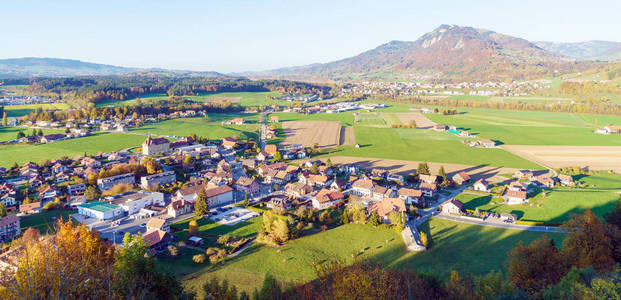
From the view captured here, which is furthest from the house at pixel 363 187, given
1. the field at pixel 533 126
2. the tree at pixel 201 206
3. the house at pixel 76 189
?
the field at pixel 533 126

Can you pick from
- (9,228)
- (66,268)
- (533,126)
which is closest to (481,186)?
(66,268)

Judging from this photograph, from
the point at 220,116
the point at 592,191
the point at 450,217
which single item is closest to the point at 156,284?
the point at 450,217

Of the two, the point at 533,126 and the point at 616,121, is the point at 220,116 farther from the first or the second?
the point at 616,121

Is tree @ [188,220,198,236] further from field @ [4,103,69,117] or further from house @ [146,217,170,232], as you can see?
field @ [4,103,69,117]

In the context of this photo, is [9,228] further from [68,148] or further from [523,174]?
[523,174]

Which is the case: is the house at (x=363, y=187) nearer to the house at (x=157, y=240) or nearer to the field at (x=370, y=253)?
the field at (x=370, y=253)

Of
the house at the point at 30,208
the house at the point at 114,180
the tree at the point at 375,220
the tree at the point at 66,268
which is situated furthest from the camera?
the house at the point at 114,180
